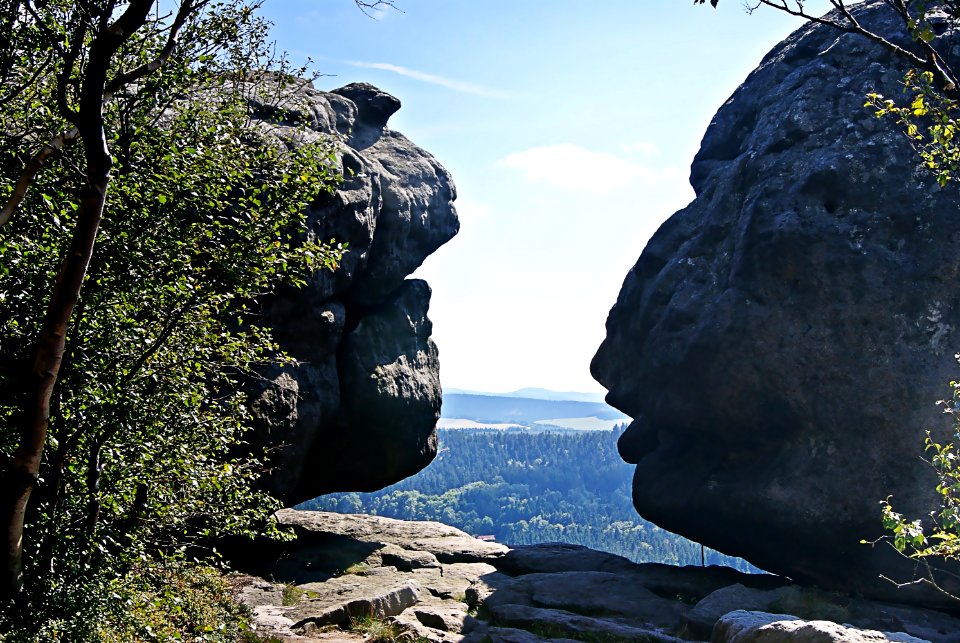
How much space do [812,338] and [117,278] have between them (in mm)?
27055

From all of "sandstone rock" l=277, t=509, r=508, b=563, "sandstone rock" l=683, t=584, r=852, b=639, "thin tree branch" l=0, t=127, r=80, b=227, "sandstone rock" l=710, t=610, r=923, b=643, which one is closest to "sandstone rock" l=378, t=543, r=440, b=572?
"sandstone rock" l=277, t=509, r=508, b=563

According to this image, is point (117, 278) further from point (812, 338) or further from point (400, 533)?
point (400, 533)

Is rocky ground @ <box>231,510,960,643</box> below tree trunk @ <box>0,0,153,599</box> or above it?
below

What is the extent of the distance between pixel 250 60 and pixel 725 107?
34.1m

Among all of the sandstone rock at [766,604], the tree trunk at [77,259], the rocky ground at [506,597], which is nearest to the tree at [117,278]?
the tree trunk at [77,259]

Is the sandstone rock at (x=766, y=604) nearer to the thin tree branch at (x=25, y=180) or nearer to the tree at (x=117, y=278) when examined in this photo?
the tree at (x=117, y=278)

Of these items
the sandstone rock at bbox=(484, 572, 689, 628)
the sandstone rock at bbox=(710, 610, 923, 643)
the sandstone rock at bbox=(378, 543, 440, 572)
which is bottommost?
the sandstone rock at bbox=(378, 543, 440, 572)

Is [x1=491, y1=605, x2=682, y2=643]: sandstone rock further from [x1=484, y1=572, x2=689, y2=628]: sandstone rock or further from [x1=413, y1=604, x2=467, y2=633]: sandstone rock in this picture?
[x1=413, y1=604, x2=467, y2=633]: sandstone rock

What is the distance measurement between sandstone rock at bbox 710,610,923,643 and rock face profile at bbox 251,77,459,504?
1892 centimetres

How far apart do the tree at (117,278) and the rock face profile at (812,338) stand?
23850 mm

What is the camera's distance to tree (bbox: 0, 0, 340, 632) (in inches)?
421

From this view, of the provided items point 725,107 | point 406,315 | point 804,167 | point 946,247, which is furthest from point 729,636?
point 725,107

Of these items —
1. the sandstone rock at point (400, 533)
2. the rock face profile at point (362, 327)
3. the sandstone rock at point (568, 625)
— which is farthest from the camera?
the sandstone rock at point (400, 533)

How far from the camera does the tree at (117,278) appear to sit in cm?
1070
